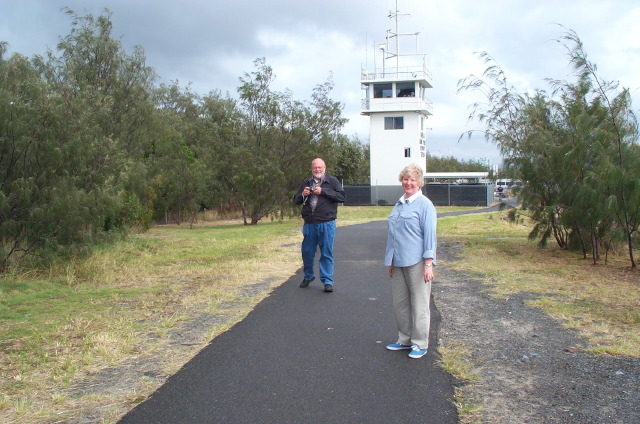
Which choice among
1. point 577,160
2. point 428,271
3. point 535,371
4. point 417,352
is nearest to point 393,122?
point 577,160

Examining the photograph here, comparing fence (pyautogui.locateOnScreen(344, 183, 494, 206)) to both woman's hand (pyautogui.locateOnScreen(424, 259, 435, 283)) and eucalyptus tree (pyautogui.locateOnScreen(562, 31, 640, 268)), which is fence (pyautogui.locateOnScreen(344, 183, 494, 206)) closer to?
eucalyptus tree (pyautogui.locateOnScreen(562, 31, 640, 268))

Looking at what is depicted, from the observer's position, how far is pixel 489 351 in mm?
5668

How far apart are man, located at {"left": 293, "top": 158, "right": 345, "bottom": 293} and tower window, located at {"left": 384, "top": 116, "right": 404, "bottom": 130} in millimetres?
43750

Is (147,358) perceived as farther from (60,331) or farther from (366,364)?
(366,364)

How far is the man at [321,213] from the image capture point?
8.66m

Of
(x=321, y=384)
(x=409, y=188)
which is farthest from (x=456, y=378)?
(x=409, y=188)

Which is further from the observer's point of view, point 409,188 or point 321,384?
point 409,188

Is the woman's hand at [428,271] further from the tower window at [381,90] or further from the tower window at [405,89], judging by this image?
Answer: the tower window at [381,90]

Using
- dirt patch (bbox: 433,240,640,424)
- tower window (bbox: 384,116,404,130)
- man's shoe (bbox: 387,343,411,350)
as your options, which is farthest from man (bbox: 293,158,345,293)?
tower window (bbox: 384,116,404,130)

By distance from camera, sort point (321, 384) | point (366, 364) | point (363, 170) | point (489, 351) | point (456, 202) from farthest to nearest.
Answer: point (363, 170) → point (456, 202) → point (489, 351) → point (366, 364) → point (321, 384)

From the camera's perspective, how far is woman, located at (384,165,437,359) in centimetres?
552

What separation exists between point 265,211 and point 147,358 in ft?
73.8

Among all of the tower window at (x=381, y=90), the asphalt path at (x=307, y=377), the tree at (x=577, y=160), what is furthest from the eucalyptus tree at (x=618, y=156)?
the tower window at (x=381, y=90)

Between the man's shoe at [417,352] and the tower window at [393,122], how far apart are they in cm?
4710
